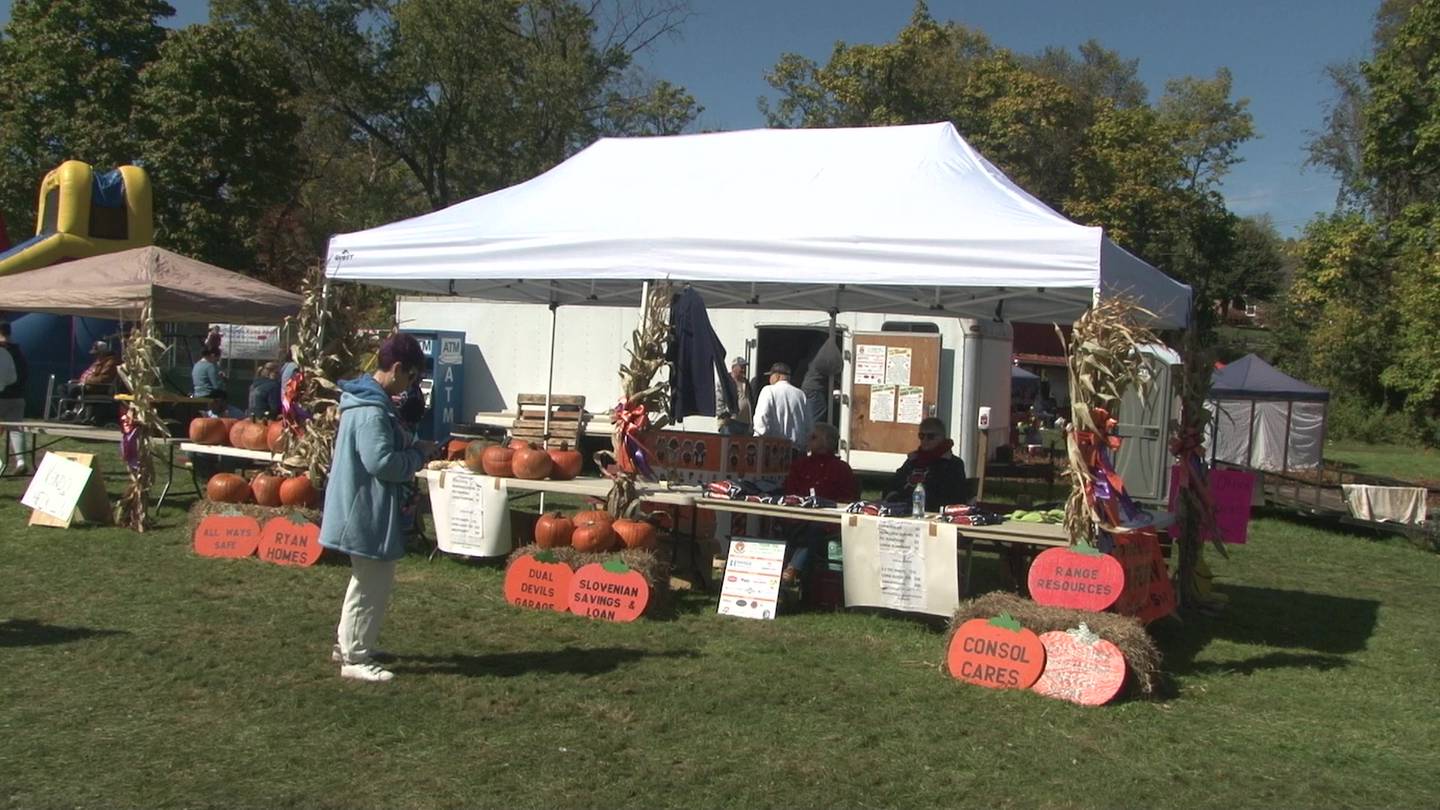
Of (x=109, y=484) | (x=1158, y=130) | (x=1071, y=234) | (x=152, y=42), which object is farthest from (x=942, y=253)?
(x=1158, y=130)

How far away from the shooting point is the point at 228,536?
8.90m

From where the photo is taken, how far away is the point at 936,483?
8266mm

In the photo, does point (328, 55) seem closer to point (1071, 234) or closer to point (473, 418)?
point (473, 418)

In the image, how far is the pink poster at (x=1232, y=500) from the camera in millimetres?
9070

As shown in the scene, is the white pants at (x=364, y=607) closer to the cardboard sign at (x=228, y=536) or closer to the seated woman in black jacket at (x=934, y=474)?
the cardboard sign at (x=228, y=536)

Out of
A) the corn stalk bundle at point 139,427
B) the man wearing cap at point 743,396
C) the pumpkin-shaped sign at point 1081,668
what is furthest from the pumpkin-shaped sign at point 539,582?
the corn stalk bundle at point 139,427

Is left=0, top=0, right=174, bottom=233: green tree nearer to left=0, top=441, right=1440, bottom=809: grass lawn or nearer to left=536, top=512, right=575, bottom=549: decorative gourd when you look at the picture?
left=0, top=441, right=1440, bottom=809: grass lawn

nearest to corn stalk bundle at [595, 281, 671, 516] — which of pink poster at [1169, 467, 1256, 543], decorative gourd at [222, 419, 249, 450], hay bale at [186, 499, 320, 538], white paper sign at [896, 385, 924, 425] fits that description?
hay bale at [186, 499, 320, 538]

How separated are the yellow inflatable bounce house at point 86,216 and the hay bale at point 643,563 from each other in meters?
15.2

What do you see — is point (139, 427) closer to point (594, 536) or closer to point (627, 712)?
point (594, 536)

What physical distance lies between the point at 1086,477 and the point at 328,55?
28268 mm

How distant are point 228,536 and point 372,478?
3964mm

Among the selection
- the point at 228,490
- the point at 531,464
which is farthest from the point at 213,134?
the point at 531,464

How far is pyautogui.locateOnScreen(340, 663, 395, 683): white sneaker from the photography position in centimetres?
575
